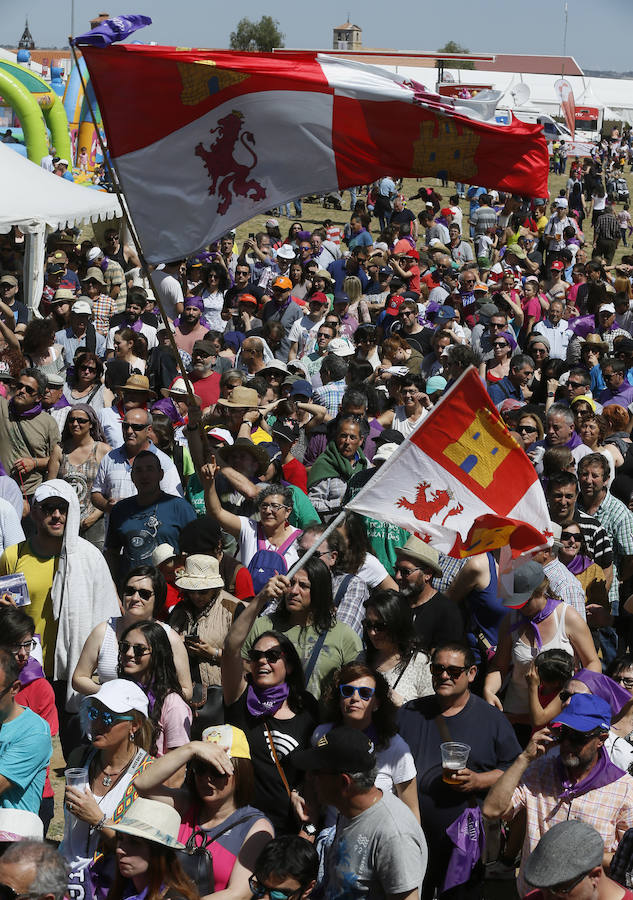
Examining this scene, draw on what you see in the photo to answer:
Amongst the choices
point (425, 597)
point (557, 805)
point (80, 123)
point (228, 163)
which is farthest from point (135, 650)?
point (80, 123)

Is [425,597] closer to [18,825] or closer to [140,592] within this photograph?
[140,592]

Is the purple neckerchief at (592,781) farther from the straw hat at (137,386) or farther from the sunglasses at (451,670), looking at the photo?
the straw hat at (137,386)

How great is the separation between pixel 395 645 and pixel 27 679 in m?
1.59

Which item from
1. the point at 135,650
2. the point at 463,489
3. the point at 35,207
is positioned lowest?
the point at 135,650

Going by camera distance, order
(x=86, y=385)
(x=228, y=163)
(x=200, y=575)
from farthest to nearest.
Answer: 1. (x=86, y=385)
2. (x=228, y=163)
3. (x=200, y=575)

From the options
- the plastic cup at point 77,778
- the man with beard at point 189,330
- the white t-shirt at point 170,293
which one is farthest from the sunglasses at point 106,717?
the white t-shirt at point 170,293

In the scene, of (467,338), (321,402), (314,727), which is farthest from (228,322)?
(314,727)

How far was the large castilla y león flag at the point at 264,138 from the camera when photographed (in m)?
6.11

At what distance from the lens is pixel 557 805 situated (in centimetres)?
433

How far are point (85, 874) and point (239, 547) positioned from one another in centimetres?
275

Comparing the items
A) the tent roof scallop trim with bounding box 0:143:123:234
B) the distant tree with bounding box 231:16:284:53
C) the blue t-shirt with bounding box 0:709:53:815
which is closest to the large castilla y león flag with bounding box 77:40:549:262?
the blue t-shirt with bounding box 0:709:53:815

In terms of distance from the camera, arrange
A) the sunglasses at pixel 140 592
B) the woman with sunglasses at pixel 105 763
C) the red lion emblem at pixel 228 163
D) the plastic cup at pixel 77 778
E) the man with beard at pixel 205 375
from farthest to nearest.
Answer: the man with beard at pixel 205 375
the red lion emblem at pixel 228 163
the sunglasses at pixel 140 592
the plastic cup at pixel 77 778
the woman with sunglasses at pixel 105 763

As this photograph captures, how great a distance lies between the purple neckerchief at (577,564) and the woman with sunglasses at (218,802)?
9.22ft

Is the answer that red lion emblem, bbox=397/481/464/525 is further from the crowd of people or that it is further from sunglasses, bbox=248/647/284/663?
sunglasses, bbox=248/647/284/663
